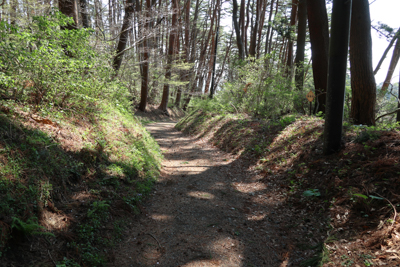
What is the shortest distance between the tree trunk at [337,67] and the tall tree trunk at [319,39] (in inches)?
140

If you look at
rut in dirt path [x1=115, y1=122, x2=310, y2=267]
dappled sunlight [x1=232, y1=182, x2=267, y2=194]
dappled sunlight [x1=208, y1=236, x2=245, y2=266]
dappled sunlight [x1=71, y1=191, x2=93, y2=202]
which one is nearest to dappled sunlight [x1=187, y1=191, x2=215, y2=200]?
rut in dirt path [x1=115, y1=122, x2=310, y2=267]

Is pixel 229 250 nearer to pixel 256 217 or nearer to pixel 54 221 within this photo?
pixel 256 217

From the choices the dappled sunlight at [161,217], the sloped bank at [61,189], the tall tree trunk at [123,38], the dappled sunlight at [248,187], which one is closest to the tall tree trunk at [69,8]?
the tall tree trunk at [123,38]

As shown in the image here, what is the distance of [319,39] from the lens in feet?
26.0

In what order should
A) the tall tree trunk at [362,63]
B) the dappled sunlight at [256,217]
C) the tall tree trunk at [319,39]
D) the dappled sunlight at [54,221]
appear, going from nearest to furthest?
the dappled sunlight at [54,221] < the dappled sunlight at [256,217] < the tall tree trunk at [362,63] < the tall tree trunk at [319,39]

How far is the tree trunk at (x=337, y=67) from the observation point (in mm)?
4344

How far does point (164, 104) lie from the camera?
79.9 feet

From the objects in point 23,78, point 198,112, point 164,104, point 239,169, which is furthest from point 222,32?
point 23,78

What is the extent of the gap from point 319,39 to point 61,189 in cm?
871

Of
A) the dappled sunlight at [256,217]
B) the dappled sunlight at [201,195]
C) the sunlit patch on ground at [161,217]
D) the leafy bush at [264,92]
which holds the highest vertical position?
the leafy bush at [264,92]

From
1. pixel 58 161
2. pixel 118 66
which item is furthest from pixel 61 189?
pixel 118 66

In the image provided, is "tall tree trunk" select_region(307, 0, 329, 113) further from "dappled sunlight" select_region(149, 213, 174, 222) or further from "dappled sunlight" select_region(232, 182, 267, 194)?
"dappled sunlight" select_region(149, 213, 174, 222)

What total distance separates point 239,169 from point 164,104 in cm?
1867

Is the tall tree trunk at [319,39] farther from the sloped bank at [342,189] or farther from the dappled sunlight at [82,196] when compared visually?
the dappled sunlight at [82,196]
